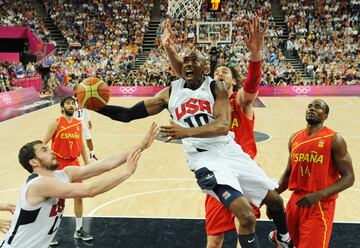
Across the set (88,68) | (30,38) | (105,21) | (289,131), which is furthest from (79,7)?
(289,131)

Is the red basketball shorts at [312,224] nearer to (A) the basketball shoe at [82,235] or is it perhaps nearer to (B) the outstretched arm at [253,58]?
(B) the outstretched arm at [253,58]

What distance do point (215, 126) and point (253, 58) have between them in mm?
647

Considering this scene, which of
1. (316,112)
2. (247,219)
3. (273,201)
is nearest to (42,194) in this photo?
(247,219)

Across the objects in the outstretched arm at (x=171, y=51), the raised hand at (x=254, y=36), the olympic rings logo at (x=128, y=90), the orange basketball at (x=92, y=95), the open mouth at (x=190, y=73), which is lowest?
the olympic rings logo at (x=128, y=90)

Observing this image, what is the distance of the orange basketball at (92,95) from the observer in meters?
3.82

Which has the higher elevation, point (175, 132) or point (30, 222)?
point (175, 132)

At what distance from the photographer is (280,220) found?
3637 mm

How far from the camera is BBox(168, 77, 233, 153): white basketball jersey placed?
3609 millimetres

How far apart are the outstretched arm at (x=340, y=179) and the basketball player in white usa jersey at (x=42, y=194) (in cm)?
142

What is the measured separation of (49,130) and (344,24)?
→ 24621 millimetres

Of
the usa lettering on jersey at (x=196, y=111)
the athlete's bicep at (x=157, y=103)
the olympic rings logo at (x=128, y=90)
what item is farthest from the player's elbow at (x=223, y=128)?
the olympic rings logo at (x=128, y=90)

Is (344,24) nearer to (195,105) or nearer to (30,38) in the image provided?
(30,38)

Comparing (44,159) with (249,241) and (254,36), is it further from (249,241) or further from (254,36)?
(254,36)

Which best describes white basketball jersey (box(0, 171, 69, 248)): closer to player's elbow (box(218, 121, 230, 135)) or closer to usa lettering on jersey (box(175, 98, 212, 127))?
usa lettering on jersey (box(175, 98, 212, 127))
